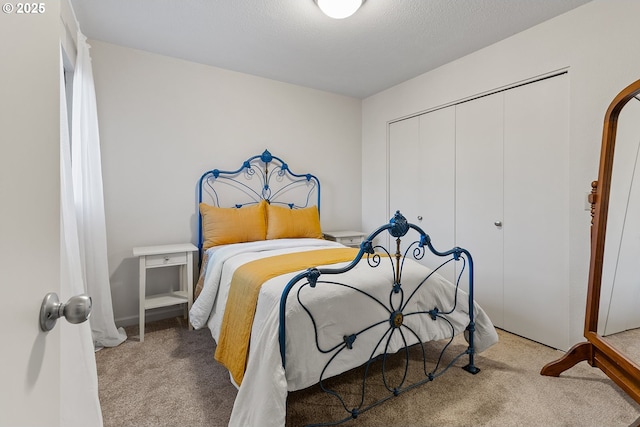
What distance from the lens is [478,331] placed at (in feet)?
6.84

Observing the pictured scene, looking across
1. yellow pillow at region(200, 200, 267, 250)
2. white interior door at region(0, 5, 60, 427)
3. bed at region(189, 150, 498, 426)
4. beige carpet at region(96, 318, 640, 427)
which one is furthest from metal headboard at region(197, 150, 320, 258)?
white interior door at region(0, 5, 60, 427)

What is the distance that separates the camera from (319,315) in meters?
1.55

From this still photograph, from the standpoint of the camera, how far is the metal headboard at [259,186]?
10.6 ft

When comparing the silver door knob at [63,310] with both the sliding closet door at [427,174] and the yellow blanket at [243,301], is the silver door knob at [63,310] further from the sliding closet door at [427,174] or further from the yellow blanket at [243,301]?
the sliding closet door at [427,174]

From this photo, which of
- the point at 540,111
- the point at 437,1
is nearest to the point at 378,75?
the point at 437,1

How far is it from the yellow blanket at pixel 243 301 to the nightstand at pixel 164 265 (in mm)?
884

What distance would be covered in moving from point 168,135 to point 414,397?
2970 millimetres

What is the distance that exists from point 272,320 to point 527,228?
7.35ft

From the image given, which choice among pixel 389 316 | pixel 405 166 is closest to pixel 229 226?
pixel 389 316

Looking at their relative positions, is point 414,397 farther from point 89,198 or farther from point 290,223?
point 89,198

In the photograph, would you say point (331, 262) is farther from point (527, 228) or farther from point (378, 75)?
point (378, 75)

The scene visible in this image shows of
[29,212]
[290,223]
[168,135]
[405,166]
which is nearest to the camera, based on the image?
[29,212]

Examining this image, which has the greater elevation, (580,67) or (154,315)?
(580,67)

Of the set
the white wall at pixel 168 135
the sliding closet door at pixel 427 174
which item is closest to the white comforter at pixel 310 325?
the white wall at pixel 168 135
